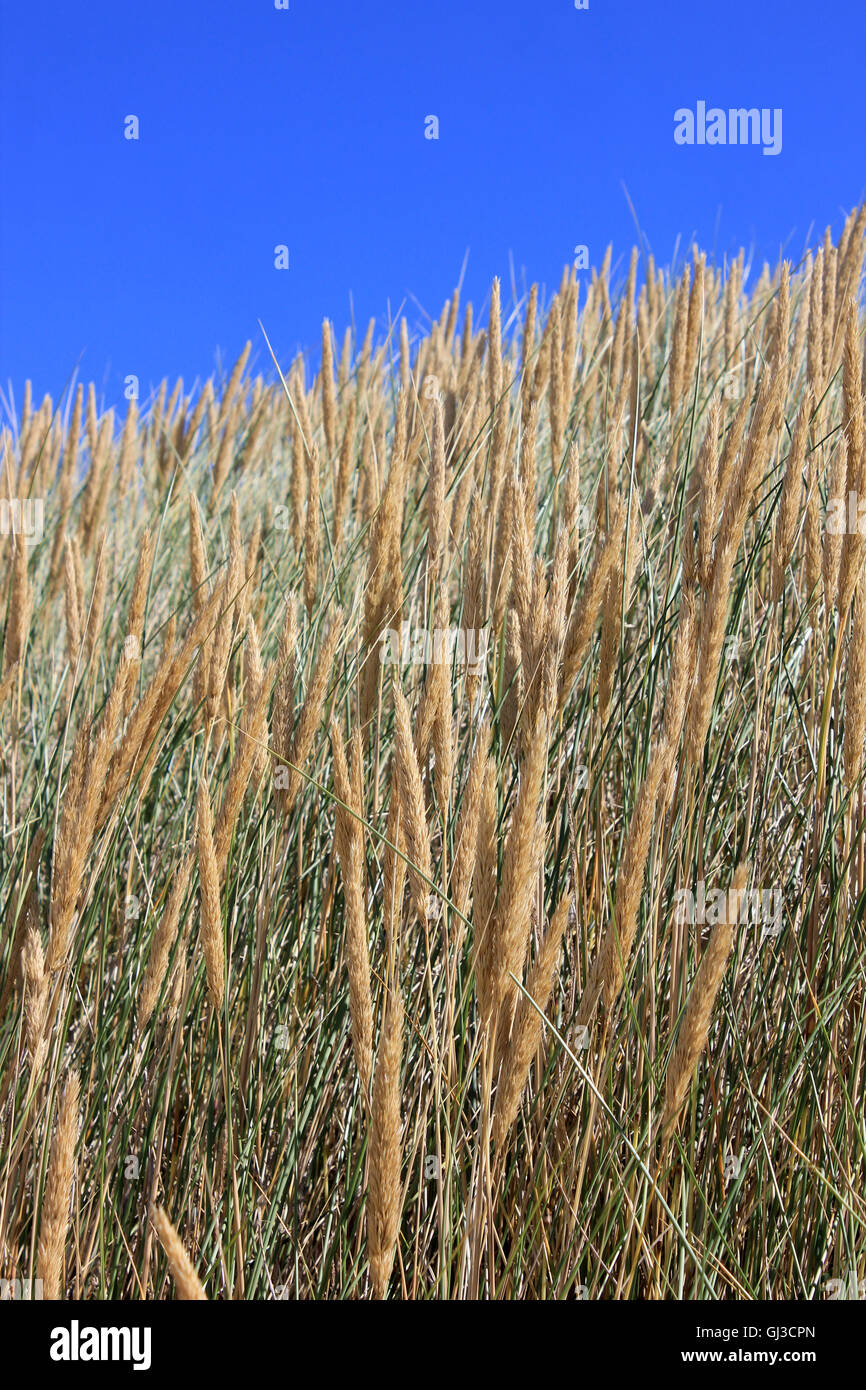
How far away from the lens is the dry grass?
0.82 m

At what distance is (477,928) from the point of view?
0.77 m

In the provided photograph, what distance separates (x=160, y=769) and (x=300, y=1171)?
2.31 feet

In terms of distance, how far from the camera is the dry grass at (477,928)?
0.82m

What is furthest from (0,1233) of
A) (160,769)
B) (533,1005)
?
(533,1005)
